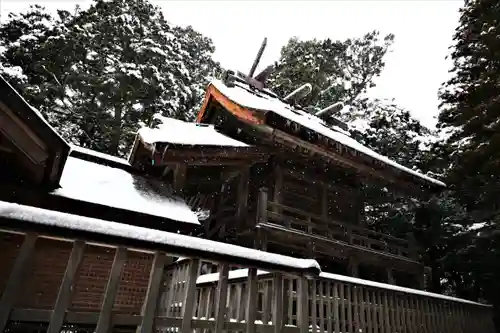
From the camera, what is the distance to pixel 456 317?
7.51 metres

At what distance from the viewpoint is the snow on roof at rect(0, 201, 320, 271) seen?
2.13 meters

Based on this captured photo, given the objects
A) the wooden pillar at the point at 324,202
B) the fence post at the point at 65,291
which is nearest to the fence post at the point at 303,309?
the fence post at the point at 65,291

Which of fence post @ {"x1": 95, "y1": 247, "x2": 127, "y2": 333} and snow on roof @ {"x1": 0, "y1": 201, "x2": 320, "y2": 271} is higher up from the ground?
snow on roof @ {"x1": 0, "y1": 201, "x2": 320, "y2": 271}

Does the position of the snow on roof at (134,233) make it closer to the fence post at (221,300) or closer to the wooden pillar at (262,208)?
the fence post at (221,300)

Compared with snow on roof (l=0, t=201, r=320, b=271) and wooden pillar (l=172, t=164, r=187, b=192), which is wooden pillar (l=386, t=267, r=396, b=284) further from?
snow on roof (l=0, t=201, r=320, b=271)

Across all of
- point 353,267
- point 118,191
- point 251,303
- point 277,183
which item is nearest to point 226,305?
point 251,303

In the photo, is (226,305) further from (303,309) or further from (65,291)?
(65,291)

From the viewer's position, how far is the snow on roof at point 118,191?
5621mm

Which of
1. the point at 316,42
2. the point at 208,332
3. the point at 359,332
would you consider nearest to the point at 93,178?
the point at 208,332

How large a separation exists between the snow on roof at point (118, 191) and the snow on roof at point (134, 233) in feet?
11.0

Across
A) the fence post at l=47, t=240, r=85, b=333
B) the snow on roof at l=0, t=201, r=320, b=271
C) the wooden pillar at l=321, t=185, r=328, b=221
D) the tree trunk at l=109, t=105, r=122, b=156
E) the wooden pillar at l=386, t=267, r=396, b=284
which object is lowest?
the fence post at l=47, t=240, r=85, b=333

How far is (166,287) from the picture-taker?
17.1ft

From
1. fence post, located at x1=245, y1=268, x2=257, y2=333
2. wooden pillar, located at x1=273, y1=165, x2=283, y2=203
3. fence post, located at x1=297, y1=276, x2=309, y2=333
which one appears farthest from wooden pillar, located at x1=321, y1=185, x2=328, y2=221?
fence post, located at x1=245, y1=268, x2=257, y2=333

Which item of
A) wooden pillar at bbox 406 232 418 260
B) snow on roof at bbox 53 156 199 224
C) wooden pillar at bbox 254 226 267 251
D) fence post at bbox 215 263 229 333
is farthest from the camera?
wooden pillar at bbox 406 232 418 260
